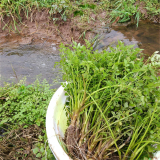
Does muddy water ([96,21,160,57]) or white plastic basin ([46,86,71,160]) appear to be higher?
muddy water ([96,21,160,57])

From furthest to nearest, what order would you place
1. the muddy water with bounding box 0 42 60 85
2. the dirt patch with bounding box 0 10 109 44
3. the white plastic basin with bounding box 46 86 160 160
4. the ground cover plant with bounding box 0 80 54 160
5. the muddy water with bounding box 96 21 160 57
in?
1. the dirt patch with bounding box 0 10 109 44
2. the muddy water with bounding box 96 21 160 57
3. the muddy water with bounding box 0 42 60 85
4. the ground cover plant with bounding box 0 80 54 160
5. the white plastic basin with bounding box 46 86 160 160

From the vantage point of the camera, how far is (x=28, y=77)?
2.78 m

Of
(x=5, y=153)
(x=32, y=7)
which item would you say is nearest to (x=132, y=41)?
(x=32, y=7)

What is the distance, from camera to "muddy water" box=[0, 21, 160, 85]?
9.32 ft

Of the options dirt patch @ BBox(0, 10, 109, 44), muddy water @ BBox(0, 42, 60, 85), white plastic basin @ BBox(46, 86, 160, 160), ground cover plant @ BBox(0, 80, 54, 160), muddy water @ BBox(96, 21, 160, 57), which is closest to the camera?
white plastic basin @ BBox(46, 86, 160, 160)

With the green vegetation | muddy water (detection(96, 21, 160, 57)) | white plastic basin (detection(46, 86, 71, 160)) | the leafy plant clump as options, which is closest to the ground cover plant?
white plastic basin (detection(46, 86, 71, 160))

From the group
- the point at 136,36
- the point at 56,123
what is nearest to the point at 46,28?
the point at 136,36

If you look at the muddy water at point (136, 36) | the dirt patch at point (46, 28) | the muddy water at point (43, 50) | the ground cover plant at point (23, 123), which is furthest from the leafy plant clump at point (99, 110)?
the dirt patch at point (46, 28)

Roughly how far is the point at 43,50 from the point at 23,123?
6.53 ft

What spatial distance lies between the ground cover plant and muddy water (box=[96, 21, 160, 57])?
73.4 inches

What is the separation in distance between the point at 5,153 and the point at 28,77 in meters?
1.54

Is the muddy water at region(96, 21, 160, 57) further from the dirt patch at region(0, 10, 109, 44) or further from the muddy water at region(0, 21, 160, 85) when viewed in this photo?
the dirt patch at region(0, 10, 109, 44)

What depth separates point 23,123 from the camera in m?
1.83

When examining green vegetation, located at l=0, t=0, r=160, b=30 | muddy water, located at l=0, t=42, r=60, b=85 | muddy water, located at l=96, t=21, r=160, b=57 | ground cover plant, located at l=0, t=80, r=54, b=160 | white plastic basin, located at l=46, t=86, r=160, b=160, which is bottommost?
ground cover plant, located at l=0, t=80, r=54, b=160
